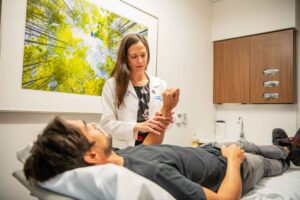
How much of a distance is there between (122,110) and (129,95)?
0.36 feet

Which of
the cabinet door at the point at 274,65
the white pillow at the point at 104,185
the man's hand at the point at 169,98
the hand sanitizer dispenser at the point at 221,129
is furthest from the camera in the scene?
the hand sanitizer dispenser at the point at 221,129

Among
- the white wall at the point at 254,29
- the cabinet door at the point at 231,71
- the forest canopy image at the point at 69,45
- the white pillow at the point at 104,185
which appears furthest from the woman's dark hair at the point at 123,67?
the white wall at the point at 254,29

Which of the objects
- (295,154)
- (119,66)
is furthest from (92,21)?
(295,154)

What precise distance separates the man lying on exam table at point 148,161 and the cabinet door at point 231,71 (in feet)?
5.99

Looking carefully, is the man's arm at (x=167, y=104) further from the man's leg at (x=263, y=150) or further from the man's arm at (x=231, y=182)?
the man's leg at (x=263, y=150)

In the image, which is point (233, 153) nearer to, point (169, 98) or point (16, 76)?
point (169, 98)

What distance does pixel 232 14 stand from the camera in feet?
10.1

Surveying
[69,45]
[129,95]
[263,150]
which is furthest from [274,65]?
[69,45]

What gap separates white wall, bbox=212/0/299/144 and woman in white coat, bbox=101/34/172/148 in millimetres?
1687

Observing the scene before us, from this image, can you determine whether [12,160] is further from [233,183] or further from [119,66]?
[233,183]

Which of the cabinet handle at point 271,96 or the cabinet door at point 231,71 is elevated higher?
the cabinet door at point 231,71

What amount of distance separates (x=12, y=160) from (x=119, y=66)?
2.71ft

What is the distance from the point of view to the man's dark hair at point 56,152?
0.80 meters

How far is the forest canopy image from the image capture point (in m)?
1.49
